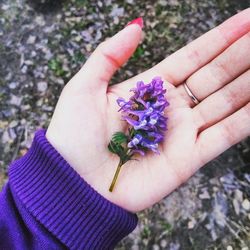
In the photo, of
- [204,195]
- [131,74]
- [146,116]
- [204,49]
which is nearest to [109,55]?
[146,116]

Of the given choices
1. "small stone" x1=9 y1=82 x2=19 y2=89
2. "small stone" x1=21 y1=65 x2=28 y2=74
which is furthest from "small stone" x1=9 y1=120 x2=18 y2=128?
"small stone" x1=21 y1=65 x2=28 y2=74

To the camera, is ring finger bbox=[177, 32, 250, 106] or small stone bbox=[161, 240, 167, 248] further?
small stone bbox=[161, 240, 167, 248]

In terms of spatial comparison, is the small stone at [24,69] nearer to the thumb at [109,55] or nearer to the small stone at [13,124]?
the small stone at [13,124]

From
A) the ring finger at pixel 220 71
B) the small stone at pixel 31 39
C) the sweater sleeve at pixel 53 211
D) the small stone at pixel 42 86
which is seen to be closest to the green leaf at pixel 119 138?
the sweater sleeve at pixel 53 211

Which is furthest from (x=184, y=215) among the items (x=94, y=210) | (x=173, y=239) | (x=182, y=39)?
(x=182, y=39)

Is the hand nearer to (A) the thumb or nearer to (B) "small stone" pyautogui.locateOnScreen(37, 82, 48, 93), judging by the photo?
(A) the thumb

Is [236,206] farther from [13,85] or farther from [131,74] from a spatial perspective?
[13,85]

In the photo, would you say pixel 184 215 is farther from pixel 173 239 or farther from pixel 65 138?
pixel 65 138

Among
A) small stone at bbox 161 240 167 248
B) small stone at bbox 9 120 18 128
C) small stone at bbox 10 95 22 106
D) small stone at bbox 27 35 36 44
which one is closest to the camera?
small stone at bbox 161 240 167 248
